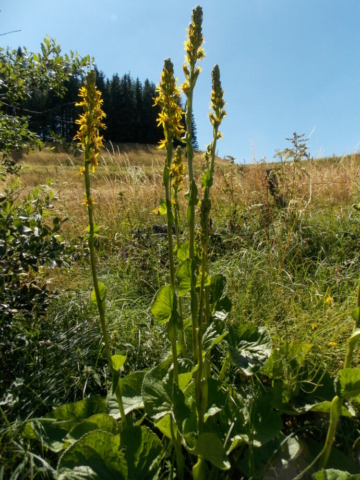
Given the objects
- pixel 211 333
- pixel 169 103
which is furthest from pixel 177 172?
pixel 211 333

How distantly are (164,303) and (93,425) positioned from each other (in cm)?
44

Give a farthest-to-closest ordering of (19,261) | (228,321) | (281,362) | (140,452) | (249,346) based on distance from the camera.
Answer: (228,321), (19,261), (281,362), (249,346), (140,452)

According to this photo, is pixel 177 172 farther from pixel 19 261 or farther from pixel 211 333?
pixel 19 261

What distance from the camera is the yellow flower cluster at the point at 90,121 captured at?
0.96 m

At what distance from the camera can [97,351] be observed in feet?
5.64

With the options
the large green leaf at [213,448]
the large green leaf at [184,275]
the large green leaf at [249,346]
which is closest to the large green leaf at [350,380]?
the large green leaf at [249,346]

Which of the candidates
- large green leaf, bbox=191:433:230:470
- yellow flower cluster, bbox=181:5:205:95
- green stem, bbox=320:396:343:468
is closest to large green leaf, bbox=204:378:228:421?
large green leaf, bbox=191:433:230:470

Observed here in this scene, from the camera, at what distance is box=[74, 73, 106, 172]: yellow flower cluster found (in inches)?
37.6

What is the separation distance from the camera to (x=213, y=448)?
0.89 meters

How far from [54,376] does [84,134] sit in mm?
1119

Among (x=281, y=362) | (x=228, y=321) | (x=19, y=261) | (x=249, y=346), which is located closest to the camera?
(x=249, y=346)

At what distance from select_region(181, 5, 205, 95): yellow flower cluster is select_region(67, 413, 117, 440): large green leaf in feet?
3.28

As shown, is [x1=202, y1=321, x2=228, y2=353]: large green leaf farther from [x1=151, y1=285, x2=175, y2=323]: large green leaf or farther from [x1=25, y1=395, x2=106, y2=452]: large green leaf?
[x1=25, y1=395, x2=106, y2=452]: large green leaf

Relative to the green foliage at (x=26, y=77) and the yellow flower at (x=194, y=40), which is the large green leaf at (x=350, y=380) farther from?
the green foliage at (x=26, y=77)
